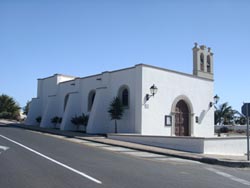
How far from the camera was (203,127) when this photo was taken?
31.2m

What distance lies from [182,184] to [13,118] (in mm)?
53048

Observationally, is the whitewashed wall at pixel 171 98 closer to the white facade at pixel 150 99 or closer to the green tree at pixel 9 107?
the white facade at pixel 150 99

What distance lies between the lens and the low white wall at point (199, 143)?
17.7 metres

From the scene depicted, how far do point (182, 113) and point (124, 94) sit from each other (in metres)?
5.78

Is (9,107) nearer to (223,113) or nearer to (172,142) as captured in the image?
(223,113)

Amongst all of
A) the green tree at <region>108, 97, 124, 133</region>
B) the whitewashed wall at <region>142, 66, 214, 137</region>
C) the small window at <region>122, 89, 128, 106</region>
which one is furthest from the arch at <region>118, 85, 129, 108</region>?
the whitewashed wall at <region>142, 66, 214, 137</region>

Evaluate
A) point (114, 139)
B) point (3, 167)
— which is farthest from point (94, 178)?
point (114, 139)

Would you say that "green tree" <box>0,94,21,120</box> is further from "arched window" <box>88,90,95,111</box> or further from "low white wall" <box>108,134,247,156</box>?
"low white wall" <box>108,134,247,156</box>

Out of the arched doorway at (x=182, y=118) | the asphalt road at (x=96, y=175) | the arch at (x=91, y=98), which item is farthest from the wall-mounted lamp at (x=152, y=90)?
the asphalt road at (x=96, y=175)

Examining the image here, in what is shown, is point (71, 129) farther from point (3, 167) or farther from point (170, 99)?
point (3, 167)

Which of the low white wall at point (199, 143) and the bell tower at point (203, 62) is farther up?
the bell tower at point (203, 62)

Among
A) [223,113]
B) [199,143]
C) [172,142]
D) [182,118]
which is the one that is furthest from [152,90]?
[223,113]

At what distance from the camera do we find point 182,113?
29.3 meters

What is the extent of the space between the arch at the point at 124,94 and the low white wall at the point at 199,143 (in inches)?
212
